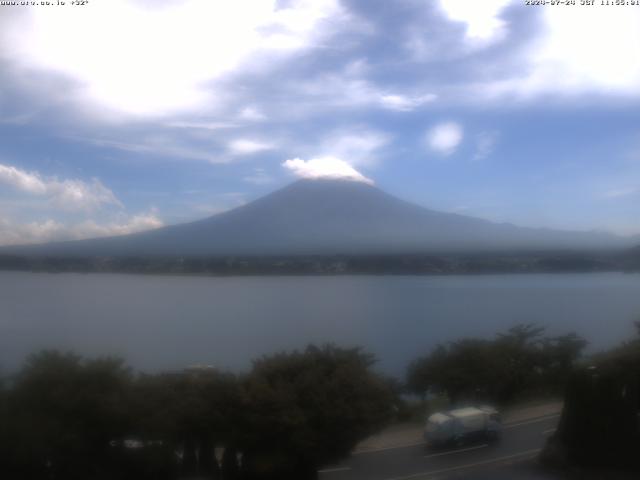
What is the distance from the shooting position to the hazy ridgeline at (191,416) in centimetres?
604

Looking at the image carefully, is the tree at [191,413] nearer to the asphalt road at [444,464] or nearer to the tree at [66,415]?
the tree at [66,415]

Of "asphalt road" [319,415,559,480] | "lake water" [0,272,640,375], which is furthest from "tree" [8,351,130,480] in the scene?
"asphalt road" [319,415,559,480]

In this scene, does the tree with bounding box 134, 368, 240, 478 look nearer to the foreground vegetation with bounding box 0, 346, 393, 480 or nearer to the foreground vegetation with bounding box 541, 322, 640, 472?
the foreground vegetation with bounding box 0, 346, 393, 480

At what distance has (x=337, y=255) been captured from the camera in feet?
28.5

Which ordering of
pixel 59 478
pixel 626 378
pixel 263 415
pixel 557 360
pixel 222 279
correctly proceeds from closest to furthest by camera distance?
pixel 59 478
pixel 263 415
pixel 626 378
pixel 557 360
pixel 222 279

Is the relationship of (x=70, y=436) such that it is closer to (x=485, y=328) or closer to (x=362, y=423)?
(x=362, y=423)

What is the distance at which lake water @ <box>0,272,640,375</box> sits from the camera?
6941 millimetres

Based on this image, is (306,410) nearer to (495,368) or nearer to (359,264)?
(495,368)

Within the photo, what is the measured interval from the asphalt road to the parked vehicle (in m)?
0.09

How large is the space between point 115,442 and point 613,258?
21.8ft

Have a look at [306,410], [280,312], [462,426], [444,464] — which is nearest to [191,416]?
[306,410]

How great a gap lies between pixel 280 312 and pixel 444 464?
106 inches

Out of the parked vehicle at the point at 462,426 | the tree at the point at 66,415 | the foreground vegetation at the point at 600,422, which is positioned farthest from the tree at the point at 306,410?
the foreground vegetation at the point at 600,422

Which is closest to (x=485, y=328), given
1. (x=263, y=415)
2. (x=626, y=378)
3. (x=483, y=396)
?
(x=483, y=396)
